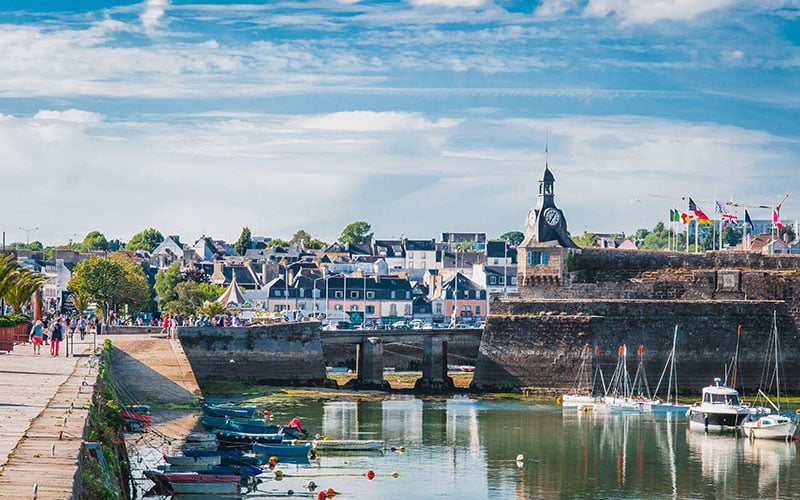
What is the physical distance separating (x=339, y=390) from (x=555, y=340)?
31.8 feet

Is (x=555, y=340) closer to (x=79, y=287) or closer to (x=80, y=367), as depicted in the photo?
(x=80, y=367)

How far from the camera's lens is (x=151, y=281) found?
13200 centimetres

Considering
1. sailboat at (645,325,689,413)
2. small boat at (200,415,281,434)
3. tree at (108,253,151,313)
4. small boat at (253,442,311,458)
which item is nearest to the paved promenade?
small boat at (200,415,281,434)

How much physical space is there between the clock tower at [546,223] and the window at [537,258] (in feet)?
3.66

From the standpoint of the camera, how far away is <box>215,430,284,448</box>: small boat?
133 ft

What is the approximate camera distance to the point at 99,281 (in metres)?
86.2

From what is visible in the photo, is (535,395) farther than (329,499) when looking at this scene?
Yes

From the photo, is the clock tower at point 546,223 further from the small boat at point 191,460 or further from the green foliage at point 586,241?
the green foliage at point 586,241

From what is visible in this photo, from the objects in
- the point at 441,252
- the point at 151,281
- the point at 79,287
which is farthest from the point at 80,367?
the point at 441,252

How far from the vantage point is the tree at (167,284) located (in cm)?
11344

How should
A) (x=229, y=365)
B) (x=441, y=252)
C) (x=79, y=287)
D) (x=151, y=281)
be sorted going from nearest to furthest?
(x=229, y=365) → (x=79, y=287) → (x=151, y=281) → (x=441, y=252)

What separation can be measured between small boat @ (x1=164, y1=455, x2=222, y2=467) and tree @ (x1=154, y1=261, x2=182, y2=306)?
250ft

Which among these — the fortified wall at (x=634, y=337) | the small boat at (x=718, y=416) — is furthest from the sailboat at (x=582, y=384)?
the small boat at (x=718, y=416)

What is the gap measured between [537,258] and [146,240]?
132827mm
